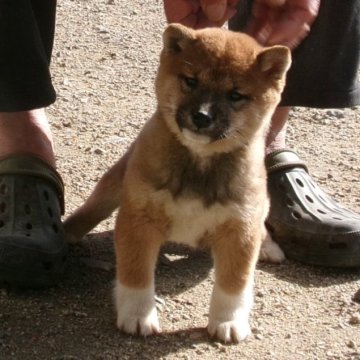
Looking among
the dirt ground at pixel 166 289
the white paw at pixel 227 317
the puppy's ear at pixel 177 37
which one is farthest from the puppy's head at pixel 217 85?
the dirt ground at pixel 166 289

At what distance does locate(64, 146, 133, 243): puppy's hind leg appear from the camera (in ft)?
11.3

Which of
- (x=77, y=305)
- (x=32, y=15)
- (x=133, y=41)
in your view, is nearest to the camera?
(x=77, y=305)

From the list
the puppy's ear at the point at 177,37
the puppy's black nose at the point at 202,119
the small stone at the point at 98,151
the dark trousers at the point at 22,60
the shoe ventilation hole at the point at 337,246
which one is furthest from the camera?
the small stone at the point at 98,151

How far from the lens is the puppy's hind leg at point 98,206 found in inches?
135

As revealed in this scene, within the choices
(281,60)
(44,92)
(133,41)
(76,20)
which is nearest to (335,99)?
(281,60)

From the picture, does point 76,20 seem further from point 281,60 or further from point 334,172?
point 281,60

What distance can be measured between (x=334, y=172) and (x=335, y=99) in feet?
2.12

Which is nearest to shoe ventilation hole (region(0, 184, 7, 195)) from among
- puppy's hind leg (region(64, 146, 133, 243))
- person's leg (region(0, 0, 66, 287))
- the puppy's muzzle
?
person's leg (region(0, 0, 66, 287))

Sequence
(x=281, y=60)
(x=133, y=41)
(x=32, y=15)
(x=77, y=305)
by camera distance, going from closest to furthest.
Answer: (x=281, y=60) < (x=77, y=305) < (x=32, y=15) < (x=133, y=41)

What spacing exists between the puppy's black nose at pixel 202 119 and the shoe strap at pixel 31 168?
0.91 metres

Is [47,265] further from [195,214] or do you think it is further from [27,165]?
[195,214]

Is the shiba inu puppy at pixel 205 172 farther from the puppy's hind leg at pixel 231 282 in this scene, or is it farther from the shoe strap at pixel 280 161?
the shoe strap at pixel 280 161

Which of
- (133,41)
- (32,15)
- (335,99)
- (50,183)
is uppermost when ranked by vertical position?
(32,15)

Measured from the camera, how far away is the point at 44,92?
3.49 meters
